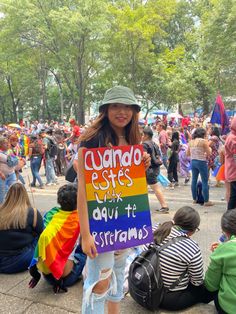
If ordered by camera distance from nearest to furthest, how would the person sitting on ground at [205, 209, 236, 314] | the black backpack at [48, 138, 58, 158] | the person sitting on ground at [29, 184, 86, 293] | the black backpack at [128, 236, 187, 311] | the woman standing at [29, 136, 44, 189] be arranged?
1. the person sitting on ground at [205, 209, 236, 314]
2. the black backpack at [128, 236, 187, 311]
3. the person sitting on ground at [29, 184, 86, 293]
4. the woman standing at [29, 136, 44, 189]
5. the black backpack at [48, 138, 58, 158]

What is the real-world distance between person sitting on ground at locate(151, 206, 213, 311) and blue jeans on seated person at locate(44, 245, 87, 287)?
91 cm

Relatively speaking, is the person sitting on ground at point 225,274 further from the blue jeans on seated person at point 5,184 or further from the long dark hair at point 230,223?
the blue jeans on seated person at point 5,184

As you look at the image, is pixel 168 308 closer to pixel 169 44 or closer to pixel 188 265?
pixel 188 265

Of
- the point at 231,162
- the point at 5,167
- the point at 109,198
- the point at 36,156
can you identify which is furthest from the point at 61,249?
the point at 36,156

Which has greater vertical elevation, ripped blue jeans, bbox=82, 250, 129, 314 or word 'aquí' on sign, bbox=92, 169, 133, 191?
word 'aquí' on sign, bbox=92, 169, 133, 191

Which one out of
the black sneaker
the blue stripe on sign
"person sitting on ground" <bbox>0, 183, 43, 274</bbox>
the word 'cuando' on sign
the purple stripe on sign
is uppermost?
the word 'cuando' on sign

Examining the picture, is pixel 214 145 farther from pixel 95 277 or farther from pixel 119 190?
pixel 95 277

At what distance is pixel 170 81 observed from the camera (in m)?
27.6

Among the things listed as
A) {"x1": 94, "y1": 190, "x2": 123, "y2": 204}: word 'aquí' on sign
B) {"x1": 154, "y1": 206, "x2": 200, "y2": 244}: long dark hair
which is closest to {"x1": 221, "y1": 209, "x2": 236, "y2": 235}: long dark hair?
{"x1": 154, "y1": 206, "x2": 200, "y2": 244}: long dark hair

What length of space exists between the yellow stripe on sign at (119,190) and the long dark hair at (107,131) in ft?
0.89

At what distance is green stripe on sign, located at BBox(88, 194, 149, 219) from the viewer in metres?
2.04

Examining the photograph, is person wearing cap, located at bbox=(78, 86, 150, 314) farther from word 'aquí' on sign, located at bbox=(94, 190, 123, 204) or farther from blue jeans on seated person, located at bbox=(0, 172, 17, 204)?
blue jeans on seated person, located at bbox=(0, 172, 17, 204)

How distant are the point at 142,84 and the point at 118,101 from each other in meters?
28.7

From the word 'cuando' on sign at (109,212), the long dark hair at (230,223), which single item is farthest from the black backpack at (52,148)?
the word 'cuando' on sign at (109,212)
